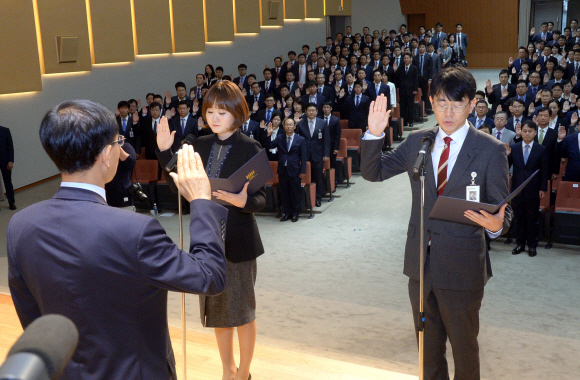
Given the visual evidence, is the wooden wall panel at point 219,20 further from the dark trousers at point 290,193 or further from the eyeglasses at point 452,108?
the eyeglasses at point 452,108

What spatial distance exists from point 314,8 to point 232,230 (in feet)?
50.6

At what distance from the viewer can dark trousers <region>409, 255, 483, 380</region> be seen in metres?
2.42

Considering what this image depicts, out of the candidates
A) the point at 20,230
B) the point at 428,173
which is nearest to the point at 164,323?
the point at 20,230

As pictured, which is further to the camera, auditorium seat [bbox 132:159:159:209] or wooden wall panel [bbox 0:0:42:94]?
wooden wall panel [bbox 0:0:42:94]

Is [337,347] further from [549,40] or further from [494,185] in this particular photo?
[549,40]

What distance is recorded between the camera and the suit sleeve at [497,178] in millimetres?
2369

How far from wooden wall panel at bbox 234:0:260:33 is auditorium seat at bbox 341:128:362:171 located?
6052 millimetres

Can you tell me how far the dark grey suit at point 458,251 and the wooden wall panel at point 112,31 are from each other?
→ 356 inches

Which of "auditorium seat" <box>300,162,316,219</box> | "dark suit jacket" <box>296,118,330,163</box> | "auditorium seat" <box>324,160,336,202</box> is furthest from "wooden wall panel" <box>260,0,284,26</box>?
"auditorium seat" <box>300,162,316,219</box>

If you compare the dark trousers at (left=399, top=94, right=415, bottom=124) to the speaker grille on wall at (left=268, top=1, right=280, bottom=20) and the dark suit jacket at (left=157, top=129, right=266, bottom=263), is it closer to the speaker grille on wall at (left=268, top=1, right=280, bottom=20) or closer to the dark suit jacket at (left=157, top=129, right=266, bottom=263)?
the speaker grille on wall at (left=268, top=1, right=280, bottom=20)

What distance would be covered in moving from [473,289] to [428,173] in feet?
1.80

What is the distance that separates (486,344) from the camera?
162 inches

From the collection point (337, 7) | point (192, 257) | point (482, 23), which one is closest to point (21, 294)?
point (192, 257)

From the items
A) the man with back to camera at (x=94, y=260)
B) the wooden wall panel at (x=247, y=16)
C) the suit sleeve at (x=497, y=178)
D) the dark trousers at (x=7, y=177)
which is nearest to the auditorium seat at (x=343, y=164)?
the dark trousers at (x=7, y=177)
